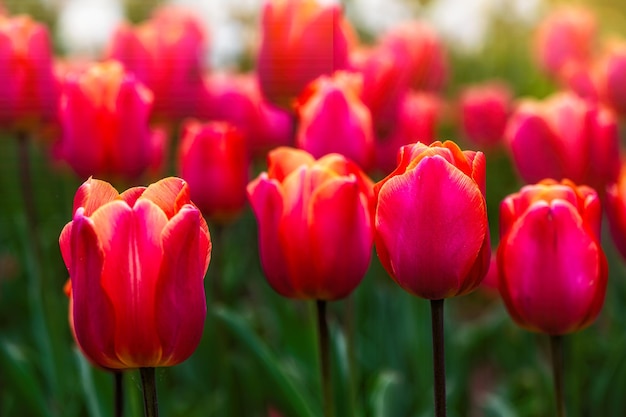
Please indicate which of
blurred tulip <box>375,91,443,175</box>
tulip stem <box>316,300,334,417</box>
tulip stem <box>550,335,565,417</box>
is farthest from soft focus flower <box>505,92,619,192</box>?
tulip stem <box>316,300,334,417</box>

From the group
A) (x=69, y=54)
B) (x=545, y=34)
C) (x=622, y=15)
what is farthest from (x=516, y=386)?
(x=622, y=15)

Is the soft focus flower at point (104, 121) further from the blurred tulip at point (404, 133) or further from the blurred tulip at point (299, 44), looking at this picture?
the blurred tulip at point (404, 133)

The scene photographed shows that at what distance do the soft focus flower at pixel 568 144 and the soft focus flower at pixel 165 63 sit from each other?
0.73 metres

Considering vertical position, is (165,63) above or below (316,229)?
above

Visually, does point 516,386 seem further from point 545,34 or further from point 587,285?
point 545,34

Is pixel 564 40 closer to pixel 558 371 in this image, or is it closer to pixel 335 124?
pixel 335 124

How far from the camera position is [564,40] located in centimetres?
335

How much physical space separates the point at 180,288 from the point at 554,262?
0.42 meters

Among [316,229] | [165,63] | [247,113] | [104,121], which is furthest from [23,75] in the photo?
[316,229]

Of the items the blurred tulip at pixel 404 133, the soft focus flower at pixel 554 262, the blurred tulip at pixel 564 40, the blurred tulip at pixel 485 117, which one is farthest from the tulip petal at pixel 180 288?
the blurred tulip at pixel 564 40

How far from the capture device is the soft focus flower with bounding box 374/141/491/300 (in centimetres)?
85

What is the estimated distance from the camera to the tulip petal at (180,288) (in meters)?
0.80

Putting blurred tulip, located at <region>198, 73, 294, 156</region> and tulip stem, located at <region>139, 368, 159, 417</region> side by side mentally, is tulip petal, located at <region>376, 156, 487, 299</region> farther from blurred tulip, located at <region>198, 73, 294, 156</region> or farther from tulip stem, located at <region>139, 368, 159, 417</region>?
blurred tulip, located at <region>198, 73, 294, 156</region>

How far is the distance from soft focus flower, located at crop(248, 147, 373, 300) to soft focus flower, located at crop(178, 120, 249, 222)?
500 mm
